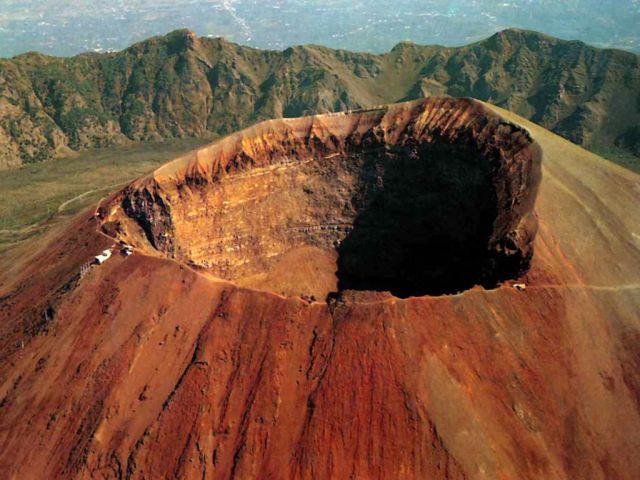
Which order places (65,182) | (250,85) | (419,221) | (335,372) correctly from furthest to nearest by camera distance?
(250,85) < (65,182) < (419,221) < (335,372)

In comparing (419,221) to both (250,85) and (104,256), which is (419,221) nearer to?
(104,256)

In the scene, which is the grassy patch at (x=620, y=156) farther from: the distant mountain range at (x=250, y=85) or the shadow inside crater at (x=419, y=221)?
the shadow inside crater at (x=419, y=221)

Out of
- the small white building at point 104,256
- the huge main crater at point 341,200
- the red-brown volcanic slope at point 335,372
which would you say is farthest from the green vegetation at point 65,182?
the red-brown volcanic slope at point 335,372

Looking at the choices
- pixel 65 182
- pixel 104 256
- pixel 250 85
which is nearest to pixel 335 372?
pixel 104 256

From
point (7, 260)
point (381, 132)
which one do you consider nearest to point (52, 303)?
point (7, 260)

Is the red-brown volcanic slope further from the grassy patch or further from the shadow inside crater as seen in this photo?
the grassy patch
